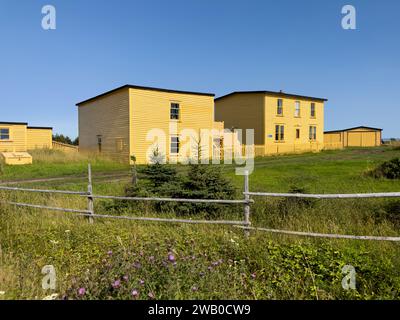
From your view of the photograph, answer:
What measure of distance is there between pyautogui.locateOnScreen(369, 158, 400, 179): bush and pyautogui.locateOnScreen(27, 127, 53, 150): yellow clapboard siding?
3530 centimetres

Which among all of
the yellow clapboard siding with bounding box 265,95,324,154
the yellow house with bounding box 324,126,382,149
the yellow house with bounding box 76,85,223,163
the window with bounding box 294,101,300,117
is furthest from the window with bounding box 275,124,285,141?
the yellow house with bounding box 324,126,382,149

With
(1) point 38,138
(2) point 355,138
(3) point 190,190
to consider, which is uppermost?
(2) point 355,138

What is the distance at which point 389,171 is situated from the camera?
513 inches

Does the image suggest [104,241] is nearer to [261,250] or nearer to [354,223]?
[261,250]

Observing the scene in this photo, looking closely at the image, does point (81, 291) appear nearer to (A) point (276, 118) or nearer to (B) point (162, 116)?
(B) point (162, 116)

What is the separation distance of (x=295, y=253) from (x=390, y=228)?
2.25m

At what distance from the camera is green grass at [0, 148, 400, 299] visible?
12.1ft

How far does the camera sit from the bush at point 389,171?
12.8 m

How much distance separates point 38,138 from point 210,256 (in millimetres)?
39157

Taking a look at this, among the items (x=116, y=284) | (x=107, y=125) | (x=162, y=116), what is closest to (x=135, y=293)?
(x=116, y=284)

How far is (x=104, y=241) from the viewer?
5336mm

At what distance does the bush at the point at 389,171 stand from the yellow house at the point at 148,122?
12.3 meters

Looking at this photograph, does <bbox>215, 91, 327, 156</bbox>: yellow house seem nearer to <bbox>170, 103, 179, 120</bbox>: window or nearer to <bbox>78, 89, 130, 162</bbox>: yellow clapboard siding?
<bbox>170, 103, 179, 120</bbox>: window

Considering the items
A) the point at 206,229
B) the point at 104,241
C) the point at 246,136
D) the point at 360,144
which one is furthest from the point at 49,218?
the point at 360,144
